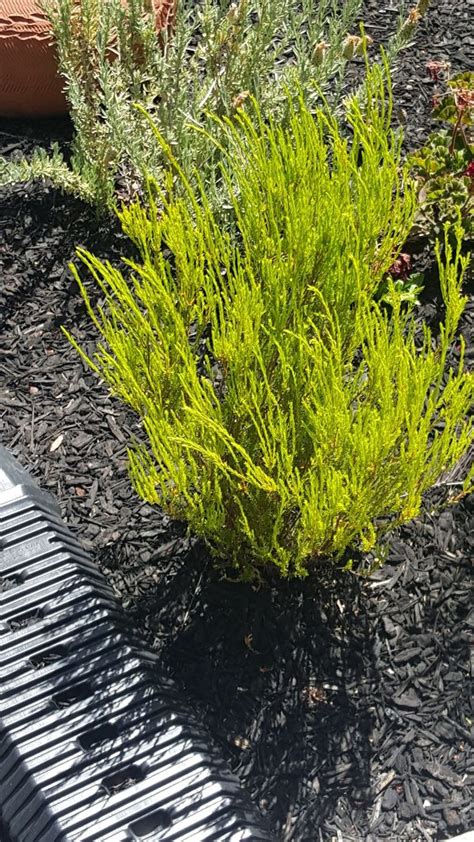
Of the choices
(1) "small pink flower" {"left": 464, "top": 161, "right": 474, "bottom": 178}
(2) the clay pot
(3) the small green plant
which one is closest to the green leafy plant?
(2) the clay pot

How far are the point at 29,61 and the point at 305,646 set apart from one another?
283 centimetres

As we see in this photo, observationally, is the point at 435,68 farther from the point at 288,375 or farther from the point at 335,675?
the point at 335,675

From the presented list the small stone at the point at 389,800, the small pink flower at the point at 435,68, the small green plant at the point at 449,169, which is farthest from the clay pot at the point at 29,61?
the small stone at the point at 389,800

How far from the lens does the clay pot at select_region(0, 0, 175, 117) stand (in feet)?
12.1

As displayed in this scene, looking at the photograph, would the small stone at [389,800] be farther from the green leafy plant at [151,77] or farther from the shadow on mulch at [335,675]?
the green leafy plant at [151,77]

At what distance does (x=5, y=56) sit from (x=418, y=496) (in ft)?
9.49

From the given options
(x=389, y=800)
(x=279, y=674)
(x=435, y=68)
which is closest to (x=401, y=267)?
(x=435, y=68)

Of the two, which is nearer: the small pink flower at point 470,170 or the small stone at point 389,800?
the small stone at point 389,800

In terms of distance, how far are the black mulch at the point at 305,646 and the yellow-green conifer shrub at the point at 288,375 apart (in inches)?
9.0

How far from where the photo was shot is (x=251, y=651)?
2.50 m

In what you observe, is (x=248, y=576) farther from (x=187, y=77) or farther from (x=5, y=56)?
(x=5, y=56)

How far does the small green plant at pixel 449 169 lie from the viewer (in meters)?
3.25

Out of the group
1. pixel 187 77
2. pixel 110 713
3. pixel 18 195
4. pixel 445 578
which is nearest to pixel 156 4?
pixel 187 77

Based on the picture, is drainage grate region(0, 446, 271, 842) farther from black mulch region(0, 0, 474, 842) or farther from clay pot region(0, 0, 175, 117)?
clay pot region(0, 0, 175, 117)
